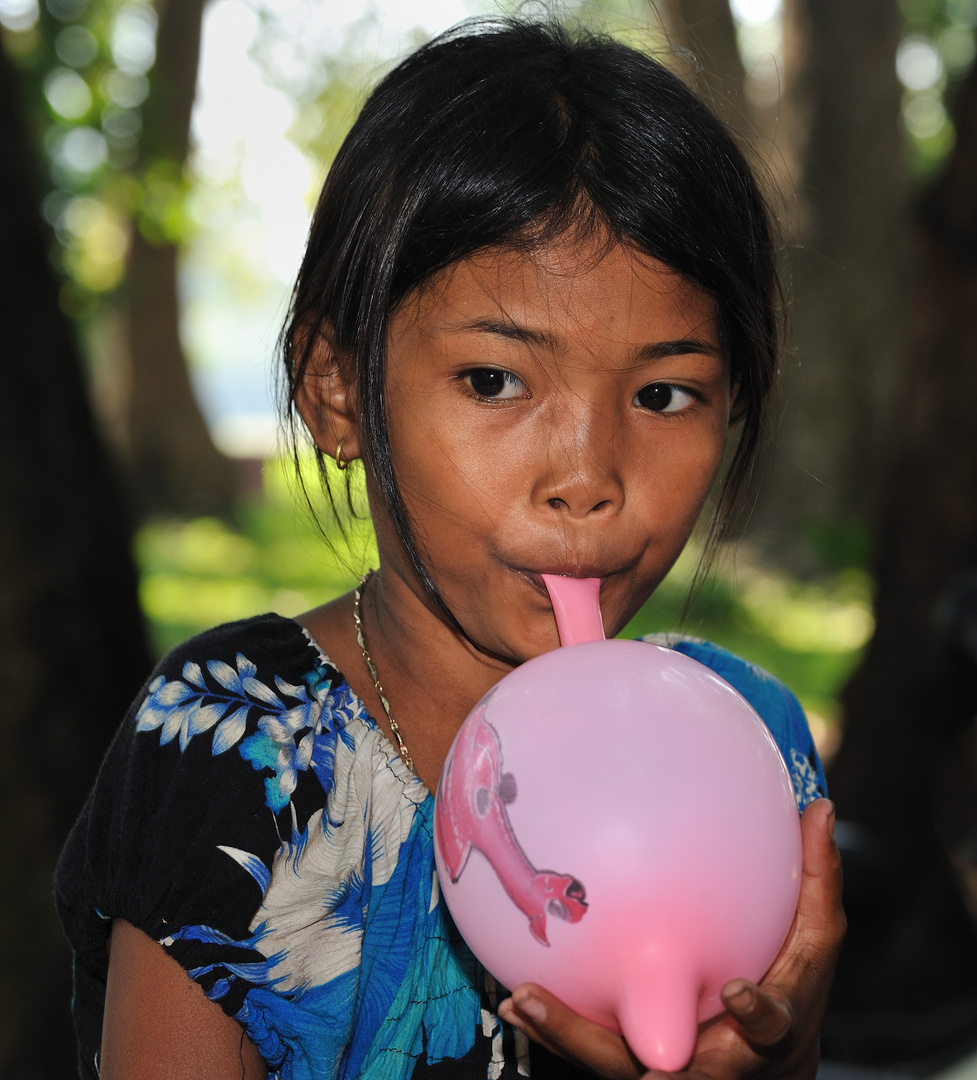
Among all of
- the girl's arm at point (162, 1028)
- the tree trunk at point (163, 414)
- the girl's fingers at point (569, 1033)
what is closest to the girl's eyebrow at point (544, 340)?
the girl's fingers at point (569, 1033)

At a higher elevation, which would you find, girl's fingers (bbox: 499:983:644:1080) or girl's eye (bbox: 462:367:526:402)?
girl's eye (bbox: 462:367:526:402)

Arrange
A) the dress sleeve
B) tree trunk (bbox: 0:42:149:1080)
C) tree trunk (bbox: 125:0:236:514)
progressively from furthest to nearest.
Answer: tree trunk (bbox: 125:0:236:514) < tree trunk (bbox: 0:42:149:1080) < the dress sleeve

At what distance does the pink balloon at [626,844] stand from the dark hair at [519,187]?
420 millimetres

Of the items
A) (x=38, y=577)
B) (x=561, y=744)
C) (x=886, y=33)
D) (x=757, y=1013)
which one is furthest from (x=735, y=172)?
(x=886, y=33)

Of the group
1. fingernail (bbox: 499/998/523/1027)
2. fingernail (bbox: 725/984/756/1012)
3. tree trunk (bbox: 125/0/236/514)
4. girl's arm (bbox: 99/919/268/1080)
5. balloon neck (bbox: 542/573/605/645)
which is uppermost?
balloon neck (bbox: 542/573/605/645)

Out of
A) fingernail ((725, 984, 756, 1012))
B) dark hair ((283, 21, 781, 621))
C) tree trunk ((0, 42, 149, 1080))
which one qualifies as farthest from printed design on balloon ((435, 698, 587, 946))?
tree trunk ((0, 42, 149, 1080))

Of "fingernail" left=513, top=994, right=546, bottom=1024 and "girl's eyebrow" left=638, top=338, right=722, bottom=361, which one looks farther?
"girl's eyebrow" left=638, top=338, right=722, bottom=361

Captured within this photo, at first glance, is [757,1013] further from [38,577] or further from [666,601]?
[666,601]

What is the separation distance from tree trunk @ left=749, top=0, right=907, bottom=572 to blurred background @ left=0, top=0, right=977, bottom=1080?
0.08 ft

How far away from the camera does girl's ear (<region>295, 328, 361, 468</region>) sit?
1.55 metres

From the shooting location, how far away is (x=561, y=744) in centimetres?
102

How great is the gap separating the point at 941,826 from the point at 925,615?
74 centimetres

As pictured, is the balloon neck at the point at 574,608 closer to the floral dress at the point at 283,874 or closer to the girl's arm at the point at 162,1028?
the floral dress at the point at 283,874

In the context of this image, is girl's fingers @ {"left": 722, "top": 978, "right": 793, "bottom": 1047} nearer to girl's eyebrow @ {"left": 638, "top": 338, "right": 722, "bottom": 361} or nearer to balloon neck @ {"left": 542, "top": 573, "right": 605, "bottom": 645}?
balloon neck @ {"left": 542, "top": 573, "right": 605, "bottom": 645}
